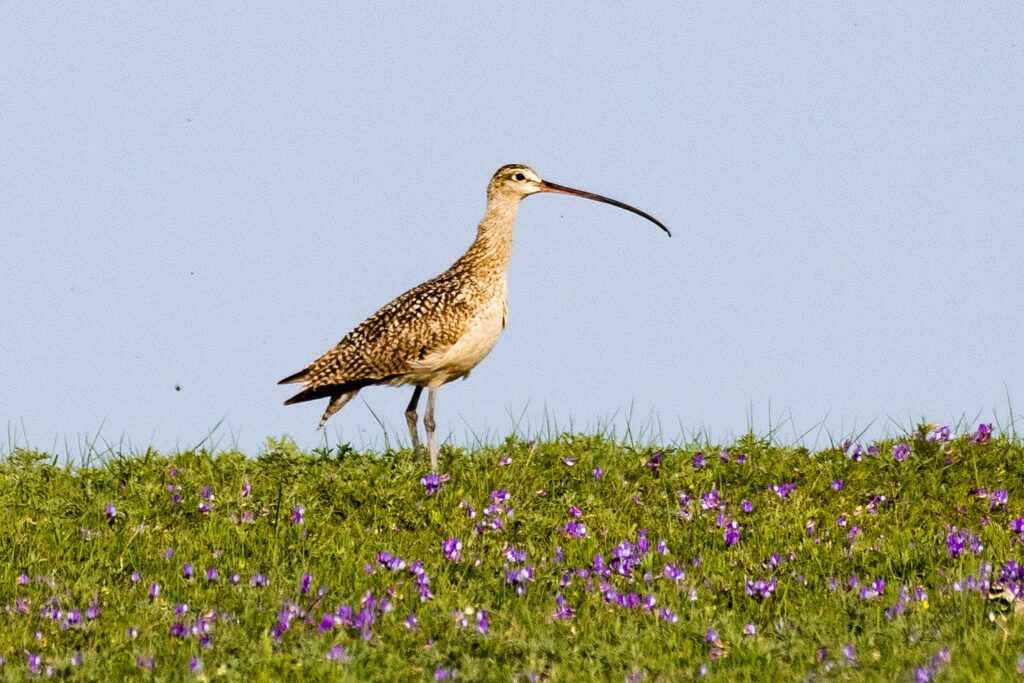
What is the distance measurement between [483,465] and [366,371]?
1583mm

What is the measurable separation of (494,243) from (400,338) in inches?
62.0

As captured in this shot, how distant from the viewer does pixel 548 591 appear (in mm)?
8188

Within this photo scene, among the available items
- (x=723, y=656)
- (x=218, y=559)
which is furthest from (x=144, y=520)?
(x=723, y=656)

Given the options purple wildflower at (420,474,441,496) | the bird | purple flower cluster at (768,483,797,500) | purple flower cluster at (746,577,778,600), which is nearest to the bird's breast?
the bird

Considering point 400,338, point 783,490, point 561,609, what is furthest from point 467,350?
point 561,609

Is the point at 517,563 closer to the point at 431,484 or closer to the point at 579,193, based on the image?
the point at 431,484

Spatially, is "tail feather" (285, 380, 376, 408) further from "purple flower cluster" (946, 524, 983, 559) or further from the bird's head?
"purple flower cluster" (946, 524, 983, 559)

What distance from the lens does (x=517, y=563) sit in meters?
8.76

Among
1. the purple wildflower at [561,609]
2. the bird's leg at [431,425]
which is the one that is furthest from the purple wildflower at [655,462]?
the purple wildflower at [561,609]

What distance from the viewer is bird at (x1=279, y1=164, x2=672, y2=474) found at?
12.1 metres

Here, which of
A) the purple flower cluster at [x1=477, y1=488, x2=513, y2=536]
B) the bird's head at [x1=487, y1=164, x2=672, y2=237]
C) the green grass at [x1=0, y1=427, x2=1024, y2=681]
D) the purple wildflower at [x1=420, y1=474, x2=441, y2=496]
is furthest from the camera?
the bird's head at [x1=487, y1=164, x2=672, y2=237]

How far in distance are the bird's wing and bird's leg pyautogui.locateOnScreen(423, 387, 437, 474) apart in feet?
1.39

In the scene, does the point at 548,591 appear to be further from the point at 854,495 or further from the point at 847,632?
the point at 854,495

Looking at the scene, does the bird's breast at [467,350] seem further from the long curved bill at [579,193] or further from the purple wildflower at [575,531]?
the purple wildflower at [575,531]
